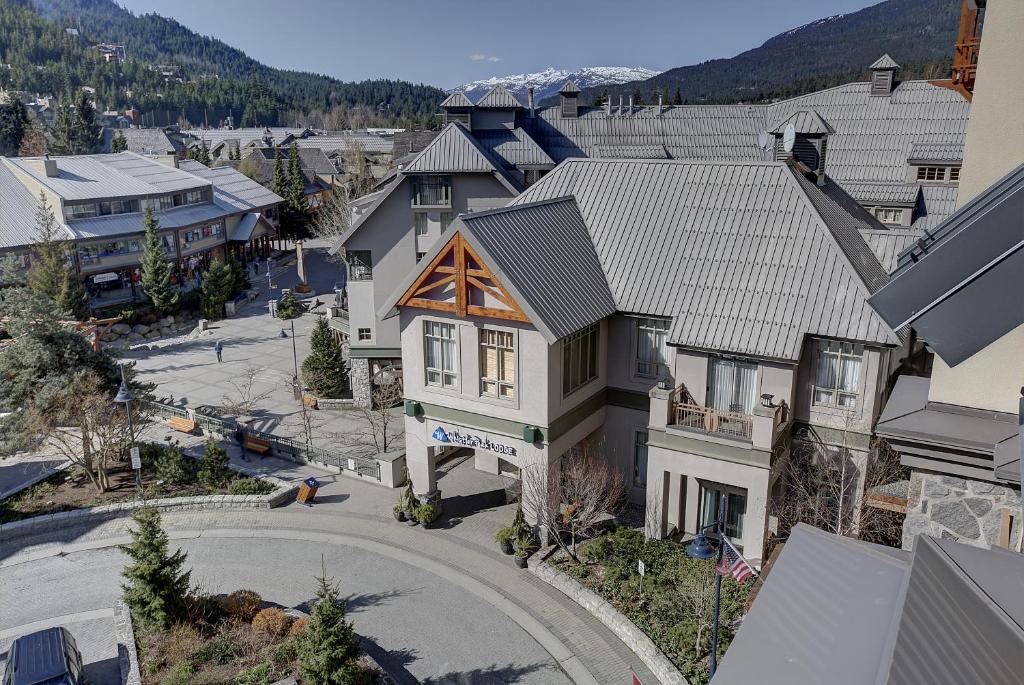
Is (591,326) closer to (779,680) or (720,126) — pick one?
(779,680)

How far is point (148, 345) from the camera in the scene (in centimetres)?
5022

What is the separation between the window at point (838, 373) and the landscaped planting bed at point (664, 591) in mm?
5876

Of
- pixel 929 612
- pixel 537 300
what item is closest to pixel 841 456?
pixel 537 300

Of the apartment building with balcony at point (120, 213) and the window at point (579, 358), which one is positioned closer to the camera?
the window at point (579, 358)

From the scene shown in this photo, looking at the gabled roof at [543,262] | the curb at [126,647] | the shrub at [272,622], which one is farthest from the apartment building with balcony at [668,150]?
the shrub at [272,622]

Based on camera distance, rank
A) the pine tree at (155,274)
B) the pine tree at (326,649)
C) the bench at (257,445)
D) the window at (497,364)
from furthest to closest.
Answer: the pine tree at (155,274) < the bench at (257,445) < the window at (497,364) < the pine tree at (326,649)

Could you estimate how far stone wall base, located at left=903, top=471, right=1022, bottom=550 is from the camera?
37.0 ft

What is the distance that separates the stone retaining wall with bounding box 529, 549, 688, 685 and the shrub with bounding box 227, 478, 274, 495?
10862mm

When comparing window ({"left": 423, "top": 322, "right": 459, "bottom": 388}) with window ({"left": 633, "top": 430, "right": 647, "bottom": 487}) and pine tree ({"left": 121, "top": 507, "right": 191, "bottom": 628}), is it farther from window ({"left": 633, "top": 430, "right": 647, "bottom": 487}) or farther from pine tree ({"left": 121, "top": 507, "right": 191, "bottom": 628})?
pine tree ({"left": 121, "top": 507, "right": 191, "bottom": 628})

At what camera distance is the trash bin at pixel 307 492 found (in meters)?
27.3

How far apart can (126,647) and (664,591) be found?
14053mm

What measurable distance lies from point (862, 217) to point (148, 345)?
143 ft

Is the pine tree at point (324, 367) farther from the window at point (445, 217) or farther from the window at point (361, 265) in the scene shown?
the window at point (445, 217)

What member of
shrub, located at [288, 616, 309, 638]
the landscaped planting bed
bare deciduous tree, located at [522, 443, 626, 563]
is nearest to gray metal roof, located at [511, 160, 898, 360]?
bare deciduous tree, located at [522, 443, 626, 563]
